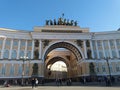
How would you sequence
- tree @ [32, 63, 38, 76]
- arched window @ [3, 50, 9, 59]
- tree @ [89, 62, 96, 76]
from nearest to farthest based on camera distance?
tree @ [32, 63, 38, 76] → arched window @ [3, 50, 9, 59] → tree @ [89, 62, 96, 76]

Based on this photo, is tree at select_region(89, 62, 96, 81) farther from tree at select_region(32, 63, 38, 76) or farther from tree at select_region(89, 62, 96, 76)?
tree at select_region(32, 63, 38, 76)

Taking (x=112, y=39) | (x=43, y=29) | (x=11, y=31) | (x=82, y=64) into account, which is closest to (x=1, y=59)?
(x=11, y=31)

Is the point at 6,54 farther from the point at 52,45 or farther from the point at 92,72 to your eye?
the point at 92,72

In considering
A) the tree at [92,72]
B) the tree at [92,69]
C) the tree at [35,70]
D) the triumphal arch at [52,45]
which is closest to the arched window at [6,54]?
the triumphal arch at [52,45]

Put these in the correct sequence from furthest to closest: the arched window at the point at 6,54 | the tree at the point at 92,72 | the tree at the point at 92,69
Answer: the tree at the point at 92,69 < the tree at the point at 92,72 < the arched window at the point at 6,54

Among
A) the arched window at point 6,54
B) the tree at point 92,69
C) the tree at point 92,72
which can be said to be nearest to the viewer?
the arched window at point 6,54

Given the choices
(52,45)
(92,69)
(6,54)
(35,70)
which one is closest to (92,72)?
(92,69)

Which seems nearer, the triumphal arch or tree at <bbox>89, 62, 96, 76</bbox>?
the triumphal arch

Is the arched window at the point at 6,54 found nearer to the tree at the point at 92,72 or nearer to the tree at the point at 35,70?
the tree at the point at 35,70

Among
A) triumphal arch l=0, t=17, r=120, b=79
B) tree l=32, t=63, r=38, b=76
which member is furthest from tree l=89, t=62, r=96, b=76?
tree l=32, t=63, r=38, b=76

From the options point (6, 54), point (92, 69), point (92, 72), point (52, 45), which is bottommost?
point (92, 72)

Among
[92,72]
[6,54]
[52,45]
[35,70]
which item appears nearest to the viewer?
[35,70]

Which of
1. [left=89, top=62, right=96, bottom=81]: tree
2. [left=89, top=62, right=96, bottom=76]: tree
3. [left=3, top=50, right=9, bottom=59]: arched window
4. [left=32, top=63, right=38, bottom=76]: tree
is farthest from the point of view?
[left=89, top=62, right=96, bottom=76]: tree

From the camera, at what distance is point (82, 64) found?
1813 inches
